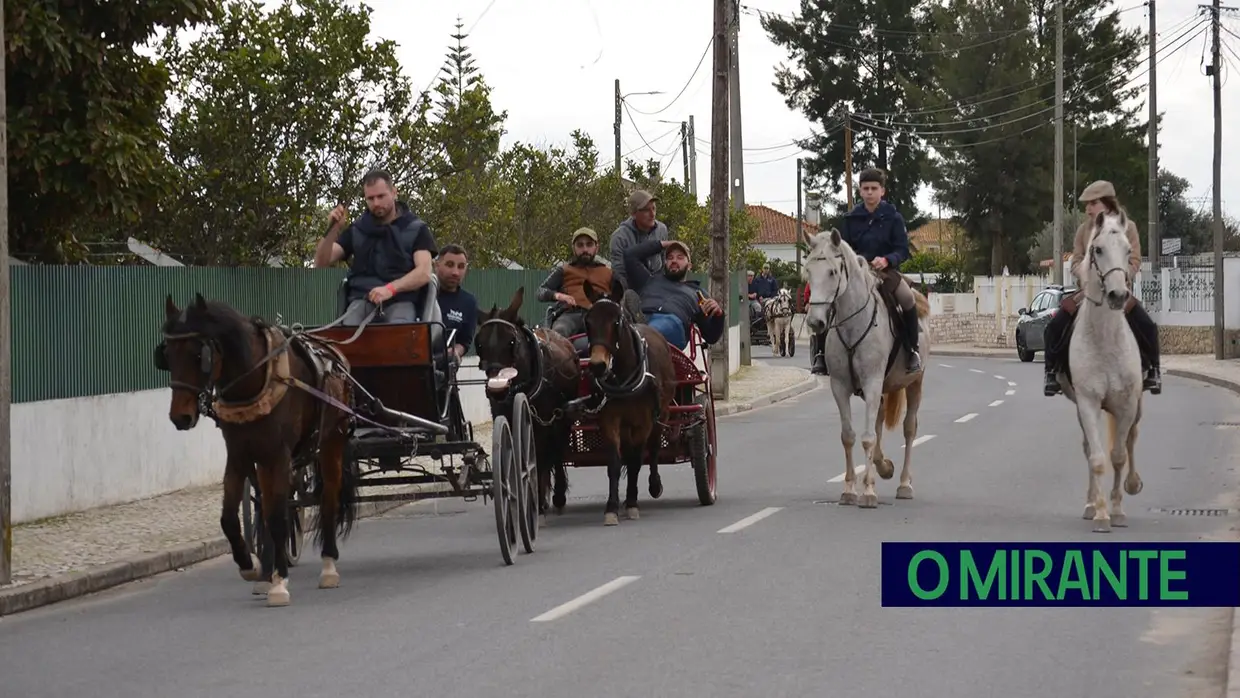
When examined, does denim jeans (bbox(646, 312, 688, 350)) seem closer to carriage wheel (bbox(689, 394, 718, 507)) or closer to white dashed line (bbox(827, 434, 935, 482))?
carriage wheel (bbox(689, 394, 718, 507))

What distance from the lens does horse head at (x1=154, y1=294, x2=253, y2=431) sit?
33.6ft

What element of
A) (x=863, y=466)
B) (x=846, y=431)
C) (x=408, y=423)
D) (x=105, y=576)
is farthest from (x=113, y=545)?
(x=863, y=466)

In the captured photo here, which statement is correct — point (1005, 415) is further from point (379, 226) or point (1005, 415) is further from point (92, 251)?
point (379, 226)

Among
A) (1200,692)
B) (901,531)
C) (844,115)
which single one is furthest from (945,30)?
(1200,692)

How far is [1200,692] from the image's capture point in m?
8.23

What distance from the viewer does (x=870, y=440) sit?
609 inches

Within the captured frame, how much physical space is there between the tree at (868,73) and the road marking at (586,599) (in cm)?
7440

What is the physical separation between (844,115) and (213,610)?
74.0 meters

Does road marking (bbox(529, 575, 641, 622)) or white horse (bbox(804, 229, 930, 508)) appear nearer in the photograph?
road marking (bbox(529, 575, 641, 622))

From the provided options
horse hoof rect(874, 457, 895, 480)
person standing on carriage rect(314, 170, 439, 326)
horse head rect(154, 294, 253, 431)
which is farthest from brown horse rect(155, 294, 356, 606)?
horse hoof rect(874, 457, 895, 480)

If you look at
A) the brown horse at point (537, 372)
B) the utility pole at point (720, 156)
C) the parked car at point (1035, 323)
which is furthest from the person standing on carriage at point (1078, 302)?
the parked car at point (1035, 323)

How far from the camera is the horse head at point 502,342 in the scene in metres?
13.3

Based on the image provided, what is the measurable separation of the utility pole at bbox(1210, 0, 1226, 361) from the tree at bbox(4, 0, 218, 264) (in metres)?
33.3

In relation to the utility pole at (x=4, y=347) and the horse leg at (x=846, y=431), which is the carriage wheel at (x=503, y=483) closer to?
the utility pole at (x=4, y=347)
